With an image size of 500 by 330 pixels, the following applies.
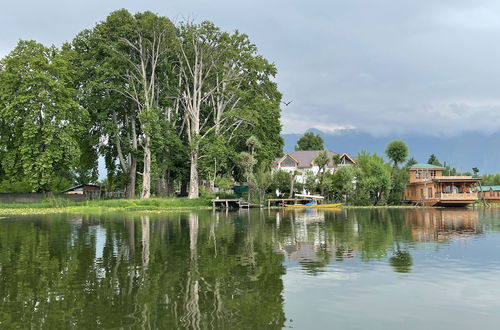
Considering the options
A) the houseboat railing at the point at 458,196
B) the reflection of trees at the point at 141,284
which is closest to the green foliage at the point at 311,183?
the houseboat railing at the point at 458,196

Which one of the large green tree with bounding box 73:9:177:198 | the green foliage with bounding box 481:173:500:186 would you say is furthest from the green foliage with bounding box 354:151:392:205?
the green foliage with bounding box 481:173:500:186

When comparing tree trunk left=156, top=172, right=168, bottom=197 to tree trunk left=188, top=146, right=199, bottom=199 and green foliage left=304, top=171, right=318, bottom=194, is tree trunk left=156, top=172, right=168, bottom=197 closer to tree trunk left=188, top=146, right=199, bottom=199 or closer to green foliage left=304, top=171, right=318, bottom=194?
tree trunk left=188, top=146, right=199, bottom=199

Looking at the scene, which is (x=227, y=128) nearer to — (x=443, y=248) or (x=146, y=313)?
(x=443, y=248)

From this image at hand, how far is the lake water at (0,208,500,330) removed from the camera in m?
9.12

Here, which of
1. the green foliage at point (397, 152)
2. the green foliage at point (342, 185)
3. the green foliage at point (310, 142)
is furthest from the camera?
the green foliage at point (310, 142)

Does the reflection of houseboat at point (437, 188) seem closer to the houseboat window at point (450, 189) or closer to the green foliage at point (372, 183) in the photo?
the houseboat window at point (450, 189)

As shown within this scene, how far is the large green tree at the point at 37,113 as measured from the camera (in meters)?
52.2

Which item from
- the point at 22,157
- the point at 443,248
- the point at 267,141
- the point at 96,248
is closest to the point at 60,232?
the point at 96,248

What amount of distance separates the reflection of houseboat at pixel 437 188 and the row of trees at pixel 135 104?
86.3 ft

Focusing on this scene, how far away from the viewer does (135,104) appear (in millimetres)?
62375

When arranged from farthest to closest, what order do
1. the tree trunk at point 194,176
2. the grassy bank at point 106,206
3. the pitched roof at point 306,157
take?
1. the pitched roof at point 306,157
2. the tree trunk at point 194,176
3. the grassy bank at point 106,206

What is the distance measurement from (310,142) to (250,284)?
352 feet

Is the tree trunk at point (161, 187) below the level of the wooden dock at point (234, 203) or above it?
above

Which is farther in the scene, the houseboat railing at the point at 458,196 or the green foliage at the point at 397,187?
the green foliage at the point at 397,187
